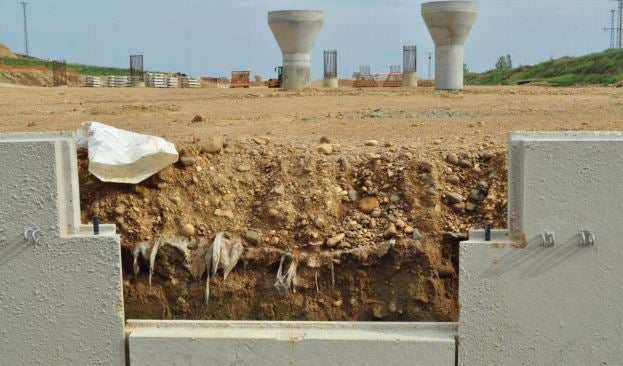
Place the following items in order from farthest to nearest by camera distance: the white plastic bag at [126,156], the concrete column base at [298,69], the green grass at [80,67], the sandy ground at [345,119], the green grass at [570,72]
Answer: the green grass at [80,67] < the green grass at [570,72] < the concrete column base at [298,69] < the sandy ground at [345,119] < the white plastic bag at [126,156]

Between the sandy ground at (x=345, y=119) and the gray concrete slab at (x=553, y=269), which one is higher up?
the sandy ground at (x=345, y=119)

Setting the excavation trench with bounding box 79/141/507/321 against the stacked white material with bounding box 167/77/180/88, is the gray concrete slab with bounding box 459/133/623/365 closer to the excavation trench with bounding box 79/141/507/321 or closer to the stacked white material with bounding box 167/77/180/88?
the excavation trench with bounding box 79/141/507/321

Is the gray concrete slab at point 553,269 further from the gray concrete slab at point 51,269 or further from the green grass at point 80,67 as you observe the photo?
the green grass at point 80,67

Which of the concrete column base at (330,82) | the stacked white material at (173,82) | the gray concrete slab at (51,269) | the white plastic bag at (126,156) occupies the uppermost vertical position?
the stacked white material at (173,82)

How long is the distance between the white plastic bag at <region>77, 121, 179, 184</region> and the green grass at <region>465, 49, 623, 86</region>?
75.2 ft

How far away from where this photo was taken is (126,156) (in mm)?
5809

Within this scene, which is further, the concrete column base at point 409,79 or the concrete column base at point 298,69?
the concrete column base at point 409,79

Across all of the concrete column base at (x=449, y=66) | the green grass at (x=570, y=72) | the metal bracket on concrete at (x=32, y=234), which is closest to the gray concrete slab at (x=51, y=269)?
the metal bracket on concrete at (x=32, y=234)

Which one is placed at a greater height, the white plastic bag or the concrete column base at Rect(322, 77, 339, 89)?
the concrete column base at Rect(322, 77, 339, 89)

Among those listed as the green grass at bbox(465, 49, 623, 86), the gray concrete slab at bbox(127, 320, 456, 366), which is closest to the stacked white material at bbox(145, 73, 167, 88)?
the green grass at bbox(465, 49, 623, 86)

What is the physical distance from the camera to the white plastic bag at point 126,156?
5.76 meters

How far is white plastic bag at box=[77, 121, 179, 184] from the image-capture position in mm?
5762

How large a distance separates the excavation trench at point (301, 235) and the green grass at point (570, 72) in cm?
2188

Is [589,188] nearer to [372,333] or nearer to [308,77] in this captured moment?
[372,333]
